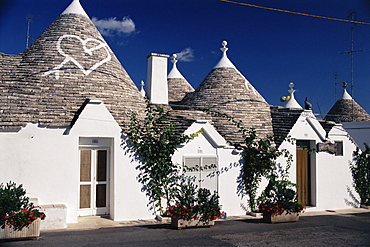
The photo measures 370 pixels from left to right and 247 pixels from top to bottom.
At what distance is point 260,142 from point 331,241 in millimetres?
4757

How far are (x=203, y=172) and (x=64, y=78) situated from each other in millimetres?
5647

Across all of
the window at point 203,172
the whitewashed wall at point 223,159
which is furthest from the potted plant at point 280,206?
the window at point 203,172

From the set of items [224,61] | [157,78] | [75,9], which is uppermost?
[75,9]

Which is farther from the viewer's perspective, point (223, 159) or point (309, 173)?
point (309, 173)

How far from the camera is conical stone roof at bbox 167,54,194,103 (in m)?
20.8

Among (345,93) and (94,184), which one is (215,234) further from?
(345,93)

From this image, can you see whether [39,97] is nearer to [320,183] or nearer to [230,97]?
[230,97]

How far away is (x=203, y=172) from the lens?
13.0 m

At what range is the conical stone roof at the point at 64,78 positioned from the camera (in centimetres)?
1140

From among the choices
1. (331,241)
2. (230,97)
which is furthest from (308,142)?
(331,241)

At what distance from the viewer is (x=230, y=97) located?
52.0 feet

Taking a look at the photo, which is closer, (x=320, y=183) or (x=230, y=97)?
(x=320, y=183)

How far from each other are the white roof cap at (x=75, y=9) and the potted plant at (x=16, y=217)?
795cm

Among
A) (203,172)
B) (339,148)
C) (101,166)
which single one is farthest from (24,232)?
(339,148)
